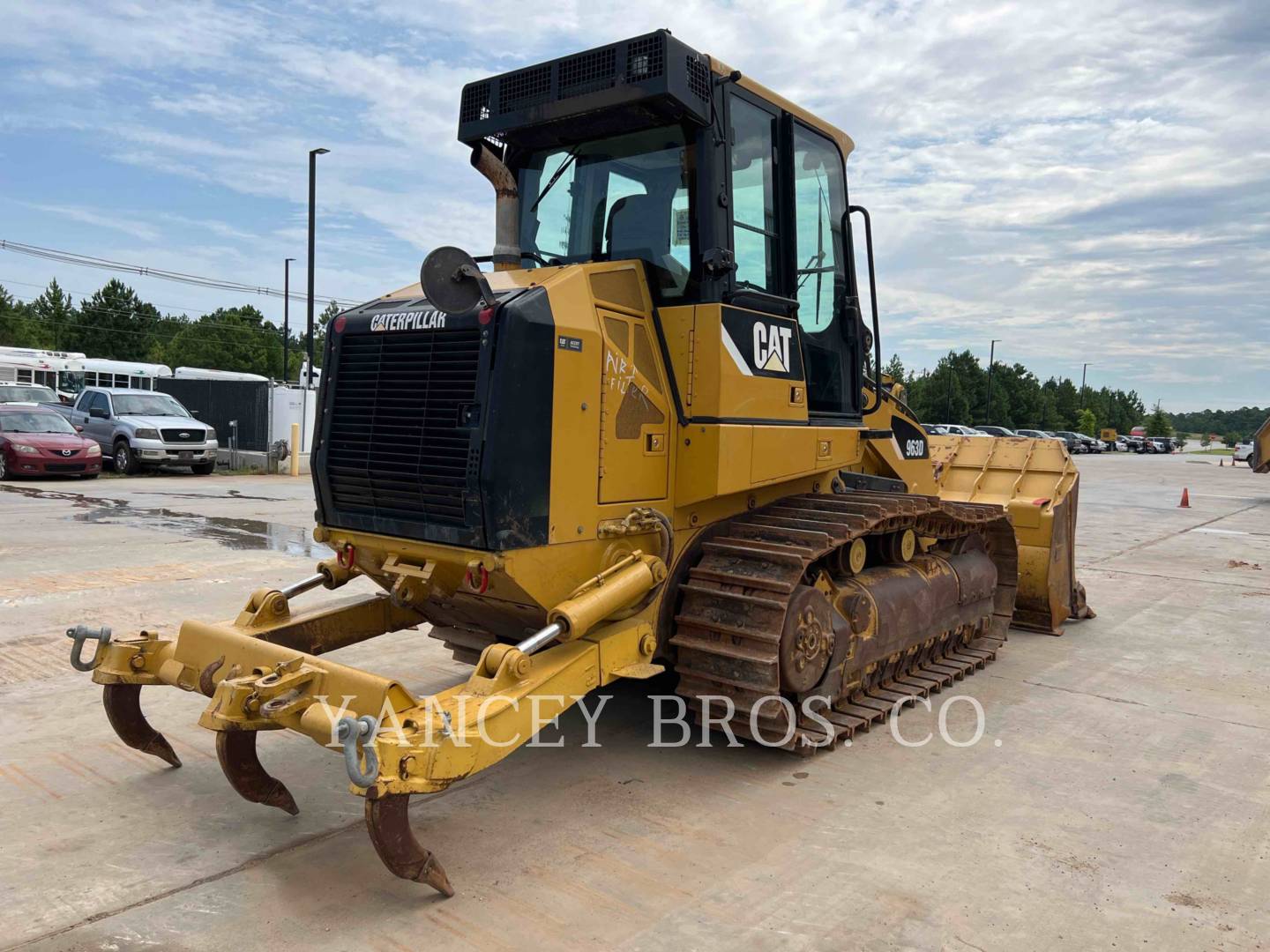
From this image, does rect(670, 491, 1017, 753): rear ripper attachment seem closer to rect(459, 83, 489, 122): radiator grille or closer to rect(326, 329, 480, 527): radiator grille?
rect(326, 329, 480, 527): radiator grille

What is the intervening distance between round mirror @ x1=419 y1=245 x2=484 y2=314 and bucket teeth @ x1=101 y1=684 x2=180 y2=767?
2.38 metres

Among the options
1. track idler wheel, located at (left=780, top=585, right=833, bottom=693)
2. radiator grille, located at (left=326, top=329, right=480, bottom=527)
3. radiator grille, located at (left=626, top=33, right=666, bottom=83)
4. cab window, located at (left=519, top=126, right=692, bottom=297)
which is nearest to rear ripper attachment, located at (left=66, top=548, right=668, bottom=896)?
radiator grille, located at (left=326, top=329, right=480, bottom=527)

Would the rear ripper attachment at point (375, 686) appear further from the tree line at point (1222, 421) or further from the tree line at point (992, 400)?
the tree line at point (1222, 421)

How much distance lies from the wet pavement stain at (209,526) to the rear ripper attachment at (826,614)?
6.89 metres

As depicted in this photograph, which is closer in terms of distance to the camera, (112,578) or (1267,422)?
(112,578)

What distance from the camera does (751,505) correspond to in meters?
5.54

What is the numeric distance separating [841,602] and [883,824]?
144 cm

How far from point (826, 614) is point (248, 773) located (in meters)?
2.90

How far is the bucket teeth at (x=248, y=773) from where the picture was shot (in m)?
4.12

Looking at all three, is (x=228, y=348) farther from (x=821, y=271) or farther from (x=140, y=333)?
(x=821, y=271)

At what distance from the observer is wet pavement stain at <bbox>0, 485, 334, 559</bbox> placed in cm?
1146

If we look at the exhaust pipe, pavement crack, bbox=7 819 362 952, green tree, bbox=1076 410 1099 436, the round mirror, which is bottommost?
pavement crack, bbox=7 819 362 952

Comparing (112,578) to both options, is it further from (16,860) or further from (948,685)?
(948,685)

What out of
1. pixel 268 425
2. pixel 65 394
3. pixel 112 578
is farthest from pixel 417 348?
pixel 65 394
